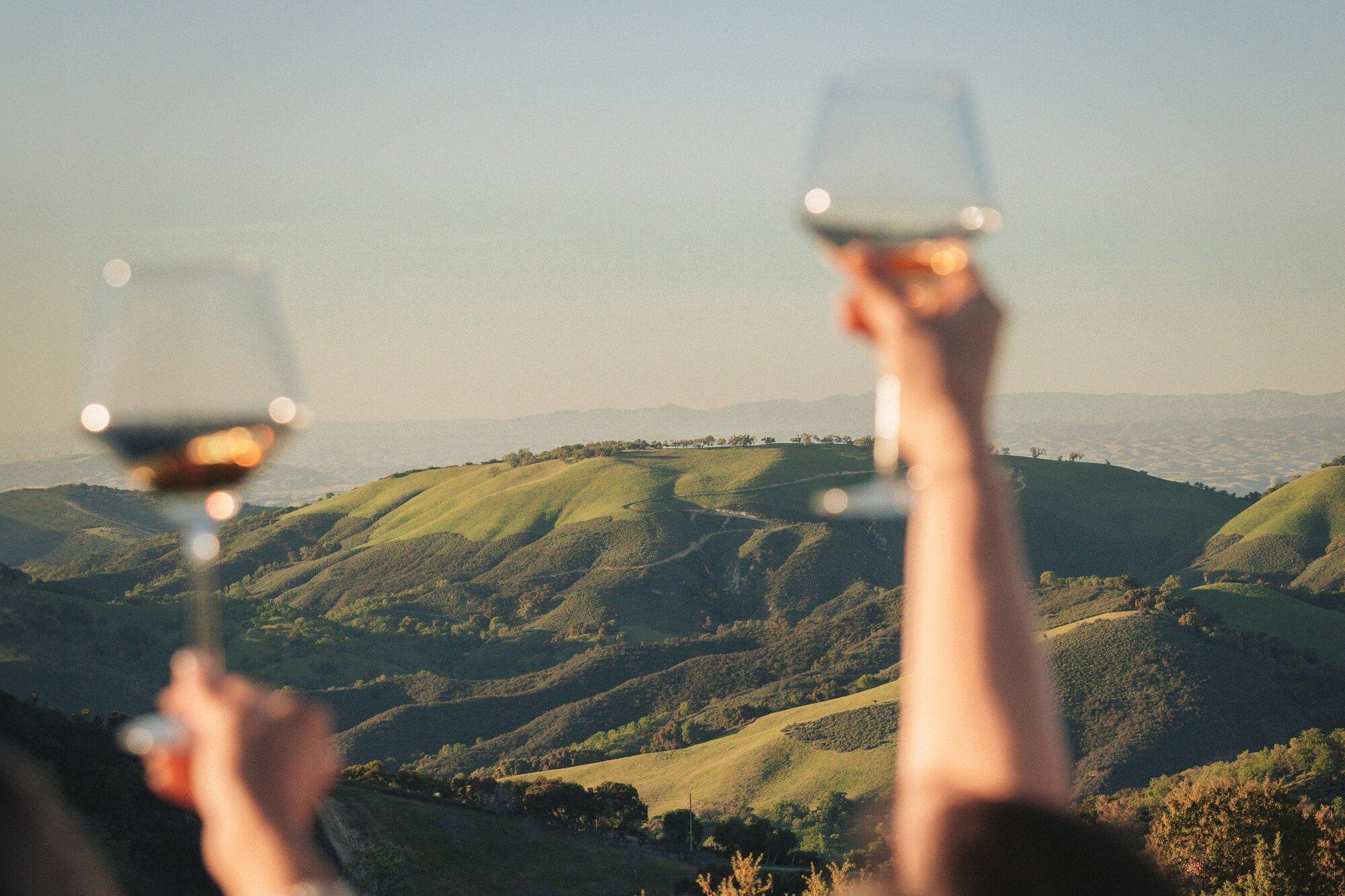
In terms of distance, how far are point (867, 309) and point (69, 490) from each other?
18857 centimetres

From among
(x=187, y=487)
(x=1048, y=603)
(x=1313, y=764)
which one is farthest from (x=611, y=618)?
(x=187, y=487)

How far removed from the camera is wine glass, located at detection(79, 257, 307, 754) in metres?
1.95

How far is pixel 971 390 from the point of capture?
148 centimetres

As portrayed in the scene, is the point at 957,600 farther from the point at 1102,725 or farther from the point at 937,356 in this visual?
the point at 1102,725

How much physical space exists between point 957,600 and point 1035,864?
29 cm

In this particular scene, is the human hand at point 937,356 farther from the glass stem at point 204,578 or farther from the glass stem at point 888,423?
the glass stem at point 204,578

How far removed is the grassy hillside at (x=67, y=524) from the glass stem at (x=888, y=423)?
151 m

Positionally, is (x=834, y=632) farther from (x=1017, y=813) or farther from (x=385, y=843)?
(x=1017, y=813)

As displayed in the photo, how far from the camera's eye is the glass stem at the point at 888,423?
1.53 m

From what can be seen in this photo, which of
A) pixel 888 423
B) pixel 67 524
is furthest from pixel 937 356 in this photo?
pixel 67 524

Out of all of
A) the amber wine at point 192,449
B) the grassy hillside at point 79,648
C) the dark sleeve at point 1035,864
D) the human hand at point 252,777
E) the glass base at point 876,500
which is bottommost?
the grassy hillside at point 79,648

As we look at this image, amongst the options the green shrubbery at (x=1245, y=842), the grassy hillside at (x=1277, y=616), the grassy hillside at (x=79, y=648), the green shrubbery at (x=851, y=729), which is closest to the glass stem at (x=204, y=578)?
the green shrubbery at (x=1245, y=842)

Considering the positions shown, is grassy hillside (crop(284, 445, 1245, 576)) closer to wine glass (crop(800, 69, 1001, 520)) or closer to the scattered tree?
the scattered tree

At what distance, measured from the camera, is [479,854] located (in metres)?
39.7
